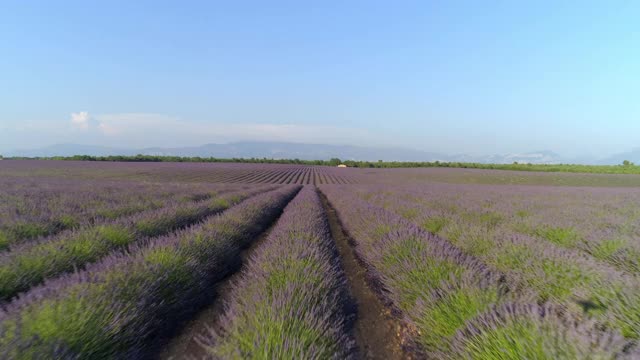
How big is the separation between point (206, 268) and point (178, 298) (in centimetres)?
78

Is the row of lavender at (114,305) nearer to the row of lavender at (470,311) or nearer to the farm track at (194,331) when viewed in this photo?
the farm track at (194,331)

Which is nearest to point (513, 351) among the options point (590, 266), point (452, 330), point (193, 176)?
point (452, 330)

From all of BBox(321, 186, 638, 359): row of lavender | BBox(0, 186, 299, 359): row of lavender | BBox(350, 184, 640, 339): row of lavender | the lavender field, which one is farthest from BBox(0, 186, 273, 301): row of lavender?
BBox(350, 184, 640, 339): row of lavender

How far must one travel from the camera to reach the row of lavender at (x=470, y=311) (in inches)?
60.4

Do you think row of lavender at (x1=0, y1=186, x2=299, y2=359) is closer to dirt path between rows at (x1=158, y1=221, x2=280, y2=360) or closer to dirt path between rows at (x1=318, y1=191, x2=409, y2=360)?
dirt path between rows at (x1=158, y1=221, x2=280, y2=360)

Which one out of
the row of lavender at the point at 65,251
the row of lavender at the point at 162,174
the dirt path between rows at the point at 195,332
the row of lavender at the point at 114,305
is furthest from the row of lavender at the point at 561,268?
the row of lavender at the point at 162,174

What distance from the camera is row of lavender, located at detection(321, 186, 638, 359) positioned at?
1534 mm

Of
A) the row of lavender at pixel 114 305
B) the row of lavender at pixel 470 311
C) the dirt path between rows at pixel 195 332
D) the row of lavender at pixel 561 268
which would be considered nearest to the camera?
the row of lavender at pixel 470 311

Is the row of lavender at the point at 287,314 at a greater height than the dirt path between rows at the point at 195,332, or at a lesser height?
greater

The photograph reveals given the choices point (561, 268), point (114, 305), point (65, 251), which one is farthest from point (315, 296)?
point (65, 251)

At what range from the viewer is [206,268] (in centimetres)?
377

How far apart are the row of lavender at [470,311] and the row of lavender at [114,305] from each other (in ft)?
6.90

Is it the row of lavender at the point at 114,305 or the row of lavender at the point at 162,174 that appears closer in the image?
the row of lavender at the point at 114,305

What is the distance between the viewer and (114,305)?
216 cm
